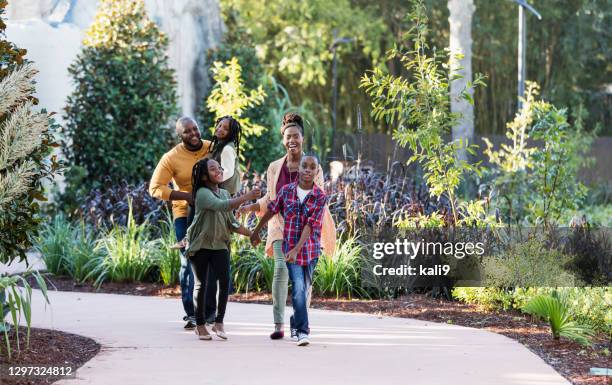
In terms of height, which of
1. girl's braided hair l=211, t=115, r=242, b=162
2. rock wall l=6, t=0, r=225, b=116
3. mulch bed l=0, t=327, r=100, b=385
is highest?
rock wall l=6, t=0, r=225, b=116

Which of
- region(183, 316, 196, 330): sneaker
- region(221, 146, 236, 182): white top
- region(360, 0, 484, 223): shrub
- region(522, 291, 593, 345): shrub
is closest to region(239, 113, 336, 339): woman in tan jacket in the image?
region(221, 146, 236, 182): white top

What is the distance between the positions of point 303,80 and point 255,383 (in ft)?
98.0

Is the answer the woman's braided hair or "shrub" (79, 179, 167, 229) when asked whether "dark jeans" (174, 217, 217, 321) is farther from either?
"shrub" (79, 179, 167, 229)

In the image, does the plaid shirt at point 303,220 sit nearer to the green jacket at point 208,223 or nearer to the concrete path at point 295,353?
the green jacket at point 208,223

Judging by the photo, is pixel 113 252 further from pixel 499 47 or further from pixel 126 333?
pixel 499 47

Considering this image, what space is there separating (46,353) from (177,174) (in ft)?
6.46

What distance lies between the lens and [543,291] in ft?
32.9

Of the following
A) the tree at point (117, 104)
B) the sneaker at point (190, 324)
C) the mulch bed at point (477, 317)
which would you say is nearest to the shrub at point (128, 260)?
the mulch bed at point (477, 317)

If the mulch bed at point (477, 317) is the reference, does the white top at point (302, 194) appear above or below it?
above

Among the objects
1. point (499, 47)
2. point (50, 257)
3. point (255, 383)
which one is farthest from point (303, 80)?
point (255, 383)

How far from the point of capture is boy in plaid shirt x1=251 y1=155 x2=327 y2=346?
830cm

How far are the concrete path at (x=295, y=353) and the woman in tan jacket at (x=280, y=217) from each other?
0.99ft

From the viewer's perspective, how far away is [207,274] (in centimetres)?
853

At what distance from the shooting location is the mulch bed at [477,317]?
7887 mm
